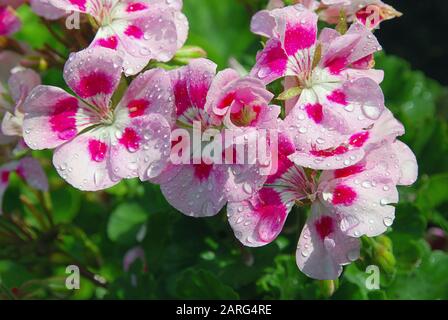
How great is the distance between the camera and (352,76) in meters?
1.17

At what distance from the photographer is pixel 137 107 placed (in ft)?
3.93

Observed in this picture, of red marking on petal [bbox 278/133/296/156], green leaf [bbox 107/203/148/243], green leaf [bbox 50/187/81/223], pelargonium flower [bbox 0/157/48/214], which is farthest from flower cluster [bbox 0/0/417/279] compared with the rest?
green leaf [bbox 50/187/81/223]

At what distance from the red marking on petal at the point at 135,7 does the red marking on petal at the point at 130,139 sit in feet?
0.68

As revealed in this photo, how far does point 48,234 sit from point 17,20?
45cm

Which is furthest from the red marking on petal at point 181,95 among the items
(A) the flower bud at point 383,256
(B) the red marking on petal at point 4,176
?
(B) the red marking on petal at point 4,176

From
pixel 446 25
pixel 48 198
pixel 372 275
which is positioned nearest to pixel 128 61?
pixel 372 275

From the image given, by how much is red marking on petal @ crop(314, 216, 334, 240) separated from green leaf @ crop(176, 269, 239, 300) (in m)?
0.33

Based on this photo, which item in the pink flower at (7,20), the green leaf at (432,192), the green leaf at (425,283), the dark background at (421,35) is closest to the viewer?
the pink flower at (7,20)

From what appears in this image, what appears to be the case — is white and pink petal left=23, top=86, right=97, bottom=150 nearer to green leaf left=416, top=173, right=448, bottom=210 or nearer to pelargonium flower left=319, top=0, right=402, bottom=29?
pelargonium flower left=319, top=0, right=402, bottom=29

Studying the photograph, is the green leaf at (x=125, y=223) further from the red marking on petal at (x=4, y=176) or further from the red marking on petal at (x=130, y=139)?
the red marking on petal at (x=130, y=139)

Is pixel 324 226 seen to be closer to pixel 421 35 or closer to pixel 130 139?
pixel 130 139

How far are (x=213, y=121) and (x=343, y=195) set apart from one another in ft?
0.70

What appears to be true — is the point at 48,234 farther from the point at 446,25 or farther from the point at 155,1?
the point at 446,25

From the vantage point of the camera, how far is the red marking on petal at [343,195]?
3.68 feet
